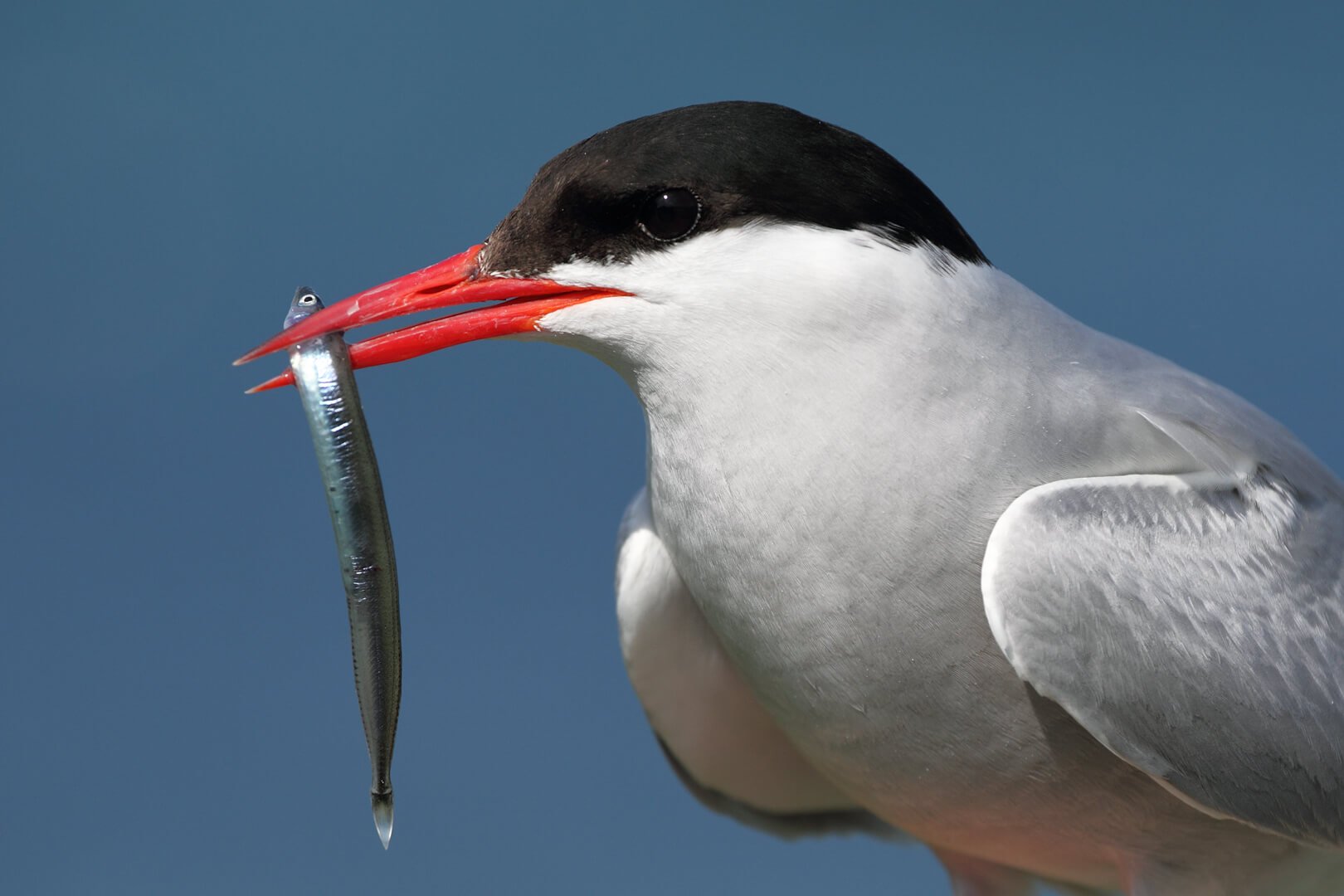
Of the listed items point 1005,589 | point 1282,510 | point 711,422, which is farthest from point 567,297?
point 1282,510

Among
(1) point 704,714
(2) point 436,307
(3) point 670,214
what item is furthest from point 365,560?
(1) point 704,714

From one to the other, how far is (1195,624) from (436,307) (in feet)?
3.34

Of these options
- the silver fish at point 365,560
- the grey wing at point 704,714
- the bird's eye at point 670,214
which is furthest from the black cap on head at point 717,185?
the grey wing at point 704,714

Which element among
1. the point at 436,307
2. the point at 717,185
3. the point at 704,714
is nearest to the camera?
the point at 717,185

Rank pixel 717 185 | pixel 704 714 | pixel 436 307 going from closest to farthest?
pixel 717 185
pixel 436 307
pixel 704 714

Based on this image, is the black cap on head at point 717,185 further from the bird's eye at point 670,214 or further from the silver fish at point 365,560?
the silver fish at point 365,560

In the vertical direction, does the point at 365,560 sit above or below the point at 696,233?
below

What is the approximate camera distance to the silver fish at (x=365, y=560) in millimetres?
1762

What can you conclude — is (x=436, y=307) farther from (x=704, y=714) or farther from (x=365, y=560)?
(x=704, y=714)

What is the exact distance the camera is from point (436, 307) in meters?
1.89

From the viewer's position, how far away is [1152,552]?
1.81 metres

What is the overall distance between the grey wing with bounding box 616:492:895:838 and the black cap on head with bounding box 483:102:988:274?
590 mm

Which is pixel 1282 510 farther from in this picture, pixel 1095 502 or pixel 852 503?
pixel 852 503

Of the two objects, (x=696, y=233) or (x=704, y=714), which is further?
(x=704, y=714)
